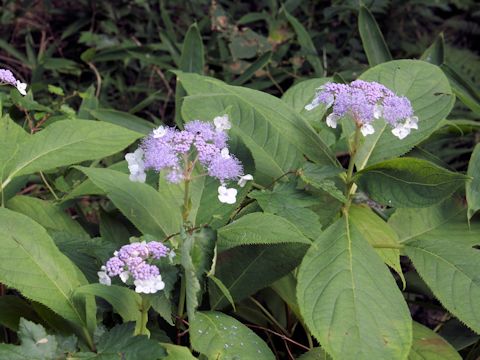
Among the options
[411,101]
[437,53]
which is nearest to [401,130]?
[411,101]

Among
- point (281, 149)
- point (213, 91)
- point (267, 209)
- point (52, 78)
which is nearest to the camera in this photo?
point (267, 209)

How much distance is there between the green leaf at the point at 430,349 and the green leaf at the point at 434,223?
0.22 m

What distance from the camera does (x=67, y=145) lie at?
138 cm

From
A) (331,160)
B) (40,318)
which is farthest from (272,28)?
(40,318)

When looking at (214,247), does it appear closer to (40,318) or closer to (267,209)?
(267,209)

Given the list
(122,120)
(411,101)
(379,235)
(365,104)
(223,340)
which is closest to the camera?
(223,340)

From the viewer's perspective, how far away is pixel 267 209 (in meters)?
1.22

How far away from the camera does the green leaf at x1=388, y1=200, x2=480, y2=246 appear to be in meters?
1.48

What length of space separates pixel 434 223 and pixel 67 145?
81cm

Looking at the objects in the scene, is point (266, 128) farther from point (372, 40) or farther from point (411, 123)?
point (372, 40)

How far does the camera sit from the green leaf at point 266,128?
1.35m

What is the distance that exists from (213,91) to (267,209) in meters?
0.47

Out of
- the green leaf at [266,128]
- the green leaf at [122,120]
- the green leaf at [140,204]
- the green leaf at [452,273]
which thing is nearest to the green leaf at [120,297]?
the green leaf at [140,204]

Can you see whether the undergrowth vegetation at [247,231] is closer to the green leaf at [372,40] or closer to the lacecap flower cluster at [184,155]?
the lacecap flower cluster at [184,155]
